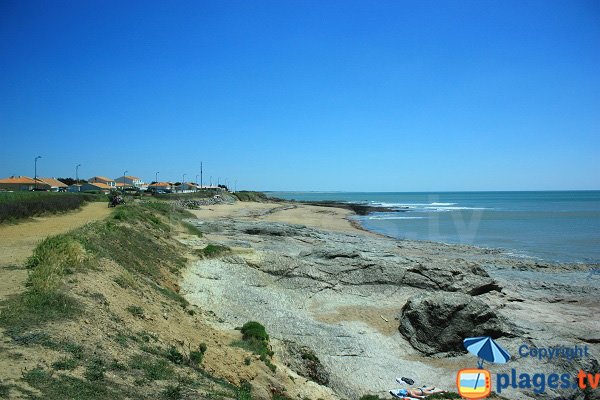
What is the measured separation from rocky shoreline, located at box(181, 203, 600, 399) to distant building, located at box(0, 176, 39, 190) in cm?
6746

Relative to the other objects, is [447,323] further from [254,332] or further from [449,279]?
[254,332]

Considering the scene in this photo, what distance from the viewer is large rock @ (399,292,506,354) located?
16.3 m

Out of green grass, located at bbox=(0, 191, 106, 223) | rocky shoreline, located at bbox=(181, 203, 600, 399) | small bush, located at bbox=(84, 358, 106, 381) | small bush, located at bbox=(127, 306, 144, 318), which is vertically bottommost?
rocky shoreline, located at bbox=(181, 203, 600, 399)

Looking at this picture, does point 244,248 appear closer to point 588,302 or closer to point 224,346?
point 224,346

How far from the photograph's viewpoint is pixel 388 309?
2008 centimetres

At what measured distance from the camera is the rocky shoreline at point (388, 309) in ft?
46.9

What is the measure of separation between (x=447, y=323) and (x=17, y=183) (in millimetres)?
85242

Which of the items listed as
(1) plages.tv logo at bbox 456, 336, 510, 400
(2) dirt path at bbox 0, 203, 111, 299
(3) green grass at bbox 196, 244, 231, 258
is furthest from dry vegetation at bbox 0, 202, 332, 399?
(3) green grass at bbox 196, 244, 231, 258

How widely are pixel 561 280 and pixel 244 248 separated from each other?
68.7 ft

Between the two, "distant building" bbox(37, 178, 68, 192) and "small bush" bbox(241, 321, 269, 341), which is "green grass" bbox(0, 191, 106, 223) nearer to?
"small bush" bbox(241, 321, 269, 341)

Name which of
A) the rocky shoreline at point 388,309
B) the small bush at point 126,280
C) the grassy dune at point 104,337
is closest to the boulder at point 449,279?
the rocky shoreline at point 388,309

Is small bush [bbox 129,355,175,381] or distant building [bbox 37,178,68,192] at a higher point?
distant building [bbox 37,178,68,192]

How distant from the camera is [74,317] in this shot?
9.34 metres

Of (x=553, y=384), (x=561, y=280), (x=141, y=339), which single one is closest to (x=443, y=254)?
(x=561, y=280)
